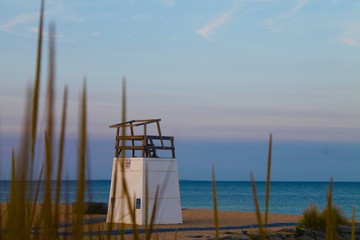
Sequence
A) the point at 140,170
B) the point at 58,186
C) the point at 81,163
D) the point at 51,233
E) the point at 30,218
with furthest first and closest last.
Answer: the point at 140,170, the point at 30,218, the point at 51,233, the point at 58,186, the point at 81,163

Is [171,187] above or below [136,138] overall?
below

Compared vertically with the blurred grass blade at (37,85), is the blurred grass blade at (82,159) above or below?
below

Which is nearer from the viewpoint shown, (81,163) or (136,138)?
(81,163)

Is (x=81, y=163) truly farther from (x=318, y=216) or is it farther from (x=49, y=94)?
(x=318, y=216)

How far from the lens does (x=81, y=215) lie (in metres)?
1.00

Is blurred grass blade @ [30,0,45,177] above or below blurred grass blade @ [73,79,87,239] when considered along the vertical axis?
above

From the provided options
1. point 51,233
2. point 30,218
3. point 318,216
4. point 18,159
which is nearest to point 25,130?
point 18,159

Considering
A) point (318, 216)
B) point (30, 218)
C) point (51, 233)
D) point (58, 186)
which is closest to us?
point (58, 186)

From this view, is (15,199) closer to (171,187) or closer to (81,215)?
(81,215)

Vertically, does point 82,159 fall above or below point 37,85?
below

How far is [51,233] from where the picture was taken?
3.81 feet

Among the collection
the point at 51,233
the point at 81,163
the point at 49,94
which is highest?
the point at 49,94

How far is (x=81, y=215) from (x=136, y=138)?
1527cm

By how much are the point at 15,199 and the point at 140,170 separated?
15.6m
